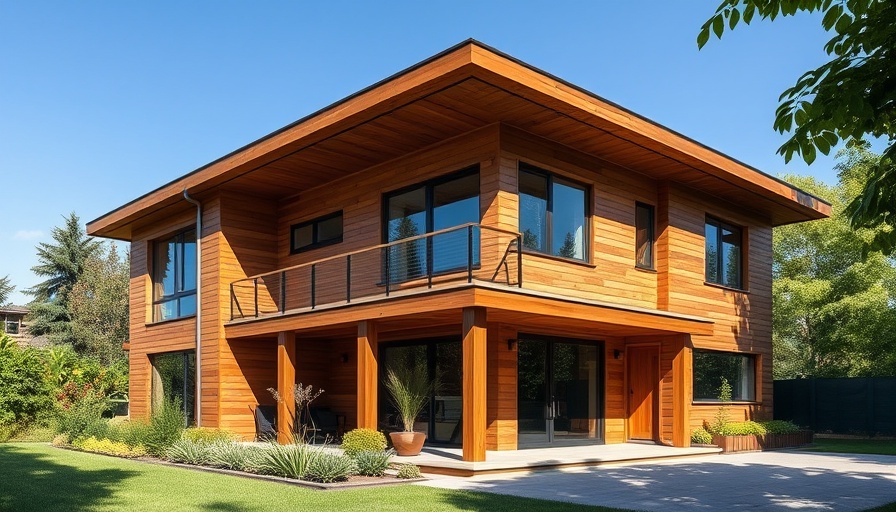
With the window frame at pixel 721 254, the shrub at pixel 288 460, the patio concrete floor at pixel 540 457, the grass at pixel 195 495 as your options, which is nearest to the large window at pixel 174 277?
the grass at pixel 195 495

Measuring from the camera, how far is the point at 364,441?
1232 cm

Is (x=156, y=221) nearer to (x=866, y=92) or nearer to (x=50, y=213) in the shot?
(x=866, y=92)

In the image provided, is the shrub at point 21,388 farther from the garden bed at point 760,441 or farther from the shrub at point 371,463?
the garden bed at point 760,441

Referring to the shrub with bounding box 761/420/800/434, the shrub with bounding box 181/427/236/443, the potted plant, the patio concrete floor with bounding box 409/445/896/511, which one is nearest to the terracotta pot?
the potted plant

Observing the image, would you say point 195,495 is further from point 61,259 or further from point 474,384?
point 61,259

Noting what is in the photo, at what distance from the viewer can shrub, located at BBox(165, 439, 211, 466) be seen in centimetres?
1306

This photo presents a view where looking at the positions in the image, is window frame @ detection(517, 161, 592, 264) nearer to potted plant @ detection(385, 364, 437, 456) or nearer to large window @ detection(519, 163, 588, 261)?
large window @ detection(519, 163, 588, 261)

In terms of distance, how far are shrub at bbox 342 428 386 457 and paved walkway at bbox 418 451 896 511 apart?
1264 mm

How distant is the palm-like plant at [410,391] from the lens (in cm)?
1348

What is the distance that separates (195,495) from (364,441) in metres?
3.41

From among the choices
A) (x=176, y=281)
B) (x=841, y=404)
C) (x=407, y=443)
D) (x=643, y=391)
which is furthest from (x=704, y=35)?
(x=841, y=404)

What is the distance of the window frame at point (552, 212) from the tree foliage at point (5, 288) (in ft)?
162

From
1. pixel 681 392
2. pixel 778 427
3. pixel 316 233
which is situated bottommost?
pixel 778 427

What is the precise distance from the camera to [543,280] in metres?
13.6
